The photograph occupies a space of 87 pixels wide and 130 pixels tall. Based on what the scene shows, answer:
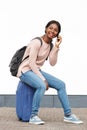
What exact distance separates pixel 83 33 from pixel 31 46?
7.59 ft

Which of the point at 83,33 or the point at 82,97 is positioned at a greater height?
the point at 83,33

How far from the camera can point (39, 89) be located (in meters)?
6.29

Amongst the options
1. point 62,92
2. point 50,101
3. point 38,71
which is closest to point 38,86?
point 38,71

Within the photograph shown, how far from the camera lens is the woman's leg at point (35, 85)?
6.26 m

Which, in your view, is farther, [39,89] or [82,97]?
[82,97]

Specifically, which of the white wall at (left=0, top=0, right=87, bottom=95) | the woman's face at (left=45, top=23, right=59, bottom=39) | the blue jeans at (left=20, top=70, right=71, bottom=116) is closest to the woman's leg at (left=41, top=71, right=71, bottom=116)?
the blue jeans at (left=20, top=70, right=71, bottom=116)

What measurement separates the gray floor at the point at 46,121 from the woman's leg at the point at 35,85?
231mm

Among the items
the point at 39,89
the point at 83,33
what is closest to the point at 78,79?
the point at 83,33

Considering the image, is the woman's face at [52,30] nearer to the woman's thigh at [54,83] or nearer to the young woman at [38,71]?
the young woman at [38,71]

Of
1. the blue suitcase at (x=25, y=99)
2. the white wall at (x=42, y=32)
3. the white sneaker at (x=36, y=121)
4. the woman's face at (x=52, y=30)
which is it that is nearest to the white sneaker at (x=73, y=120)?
the white sneaker at (x=36, y=121)

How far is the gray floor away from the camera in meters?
5.97

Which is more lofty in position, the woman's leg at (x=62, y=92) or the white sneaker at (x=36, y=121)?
the woman's leg at (x=62, y=92)

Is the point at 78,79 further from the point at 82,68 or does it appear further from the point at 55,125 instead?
the point at 55,125

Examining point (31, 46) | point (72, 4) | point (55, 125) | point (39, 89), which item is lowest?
point (55, 125)
